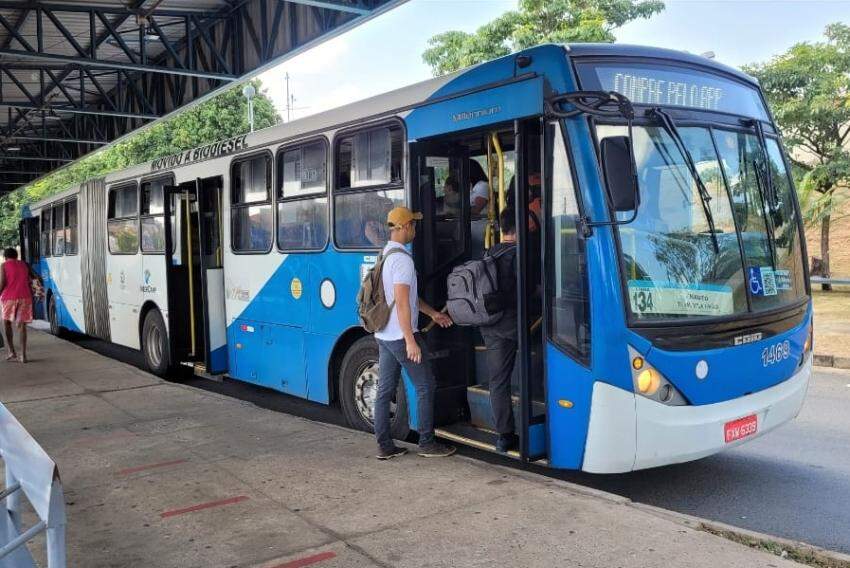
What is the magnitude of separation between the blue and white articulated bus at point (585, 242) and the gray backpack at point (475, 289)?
244mm

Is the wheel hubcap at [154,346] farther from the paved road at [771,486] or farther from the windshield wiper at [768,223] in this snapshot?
the windshield wiper at [768,223]

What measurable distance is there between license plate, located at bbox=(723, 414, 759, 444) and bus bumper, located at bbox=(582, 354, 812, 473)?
0.13ft

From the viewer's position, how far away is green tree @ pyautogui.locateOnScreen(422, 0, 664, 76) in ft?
63.0

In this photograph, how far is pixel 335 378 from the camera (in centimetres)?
717

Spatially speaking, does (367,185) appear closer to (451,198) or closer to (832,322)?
(451,198)

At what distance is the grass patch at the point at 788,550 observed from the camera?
3.89 meters

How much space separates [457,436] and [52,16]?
9.56 metres

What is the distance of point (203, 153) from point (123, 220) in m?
3.17

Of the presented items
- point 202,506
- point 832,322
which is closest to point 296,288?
point 202,506

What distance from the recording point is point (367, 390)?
674 cm

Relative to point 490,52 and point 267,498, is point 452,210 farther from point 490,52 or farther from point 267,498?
point 490,52

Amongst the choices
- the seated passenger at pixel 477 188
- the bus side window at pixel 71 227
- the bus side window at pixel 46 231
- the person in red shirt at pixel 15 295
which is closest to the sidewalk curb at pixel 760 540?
the seated passenger at pixel 477 188

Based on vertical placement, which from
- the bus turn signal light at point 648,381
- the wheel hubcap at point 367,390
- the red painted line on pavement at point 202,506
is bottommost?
the red painted line on pavement at point 202,506

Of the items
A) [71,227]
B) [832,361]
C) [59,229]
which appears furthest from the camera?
[59,229]
